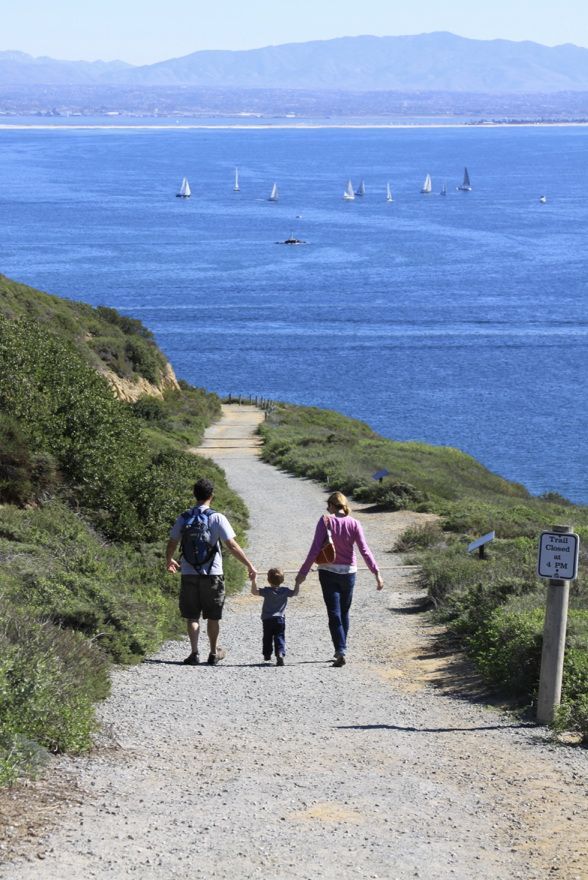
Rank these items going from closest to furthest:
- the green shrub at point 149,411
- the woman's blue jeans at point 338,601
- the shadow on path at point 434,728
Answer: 1. the shadow on path at point 434,728
2. the woman's blue jeans at point 338,601
3. the green shrub at point 149,411

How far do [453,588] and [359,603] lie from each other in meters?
1.14

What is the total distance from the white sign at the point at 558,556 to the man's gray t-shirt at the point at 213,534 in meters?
2.25

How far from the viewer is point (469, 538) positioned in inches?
646

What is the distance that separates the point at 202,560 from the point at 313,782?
9.70 ft

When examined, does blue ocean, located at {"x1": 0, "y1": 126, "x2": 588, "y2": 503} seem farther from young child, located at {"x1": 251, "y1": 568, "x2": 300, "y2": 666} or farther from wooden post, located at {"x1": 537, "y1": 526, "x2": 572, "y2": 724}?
wooden post, located at {"x1": 537, "y1": 526, "x2": 572, "y2": 724}

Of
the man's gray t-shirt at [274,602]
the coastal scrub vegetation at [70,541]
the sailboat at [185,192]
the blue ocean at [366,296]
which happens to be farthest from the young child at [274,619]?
the sailboat at [185,192]

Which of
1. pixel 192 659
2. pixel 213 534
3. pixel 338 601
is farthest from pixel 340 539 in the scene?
pixel 192 659

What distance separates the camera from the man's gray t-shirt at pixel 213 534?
8852 millimetres

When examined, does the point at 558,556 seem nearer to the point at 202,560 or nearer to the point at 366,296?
the point at 202,560

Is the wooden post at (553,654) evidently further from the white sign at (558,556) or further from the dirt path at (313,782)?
the dirt path at (313,782)

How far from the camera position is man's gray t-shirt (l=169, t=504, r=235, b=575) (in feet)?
29.0

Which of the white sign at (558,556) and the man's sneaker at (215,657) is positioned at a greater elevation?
the white sign at (558,556)

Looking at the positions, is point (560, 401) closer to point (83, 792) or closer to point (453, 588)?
point (453, 588)

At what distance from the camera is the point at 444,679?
29.2ft
